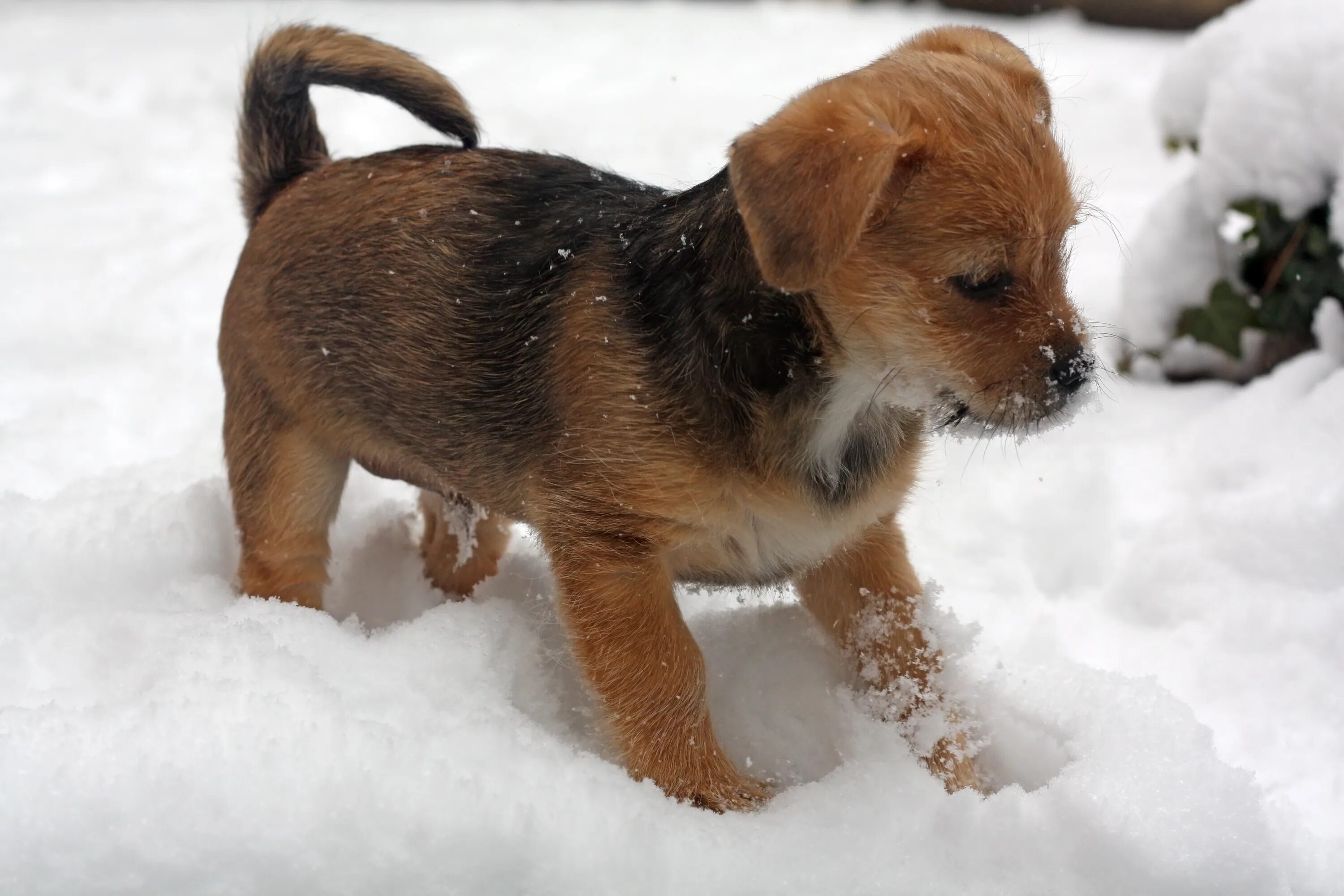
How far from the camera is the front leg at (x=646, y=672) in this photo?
8.71 feet

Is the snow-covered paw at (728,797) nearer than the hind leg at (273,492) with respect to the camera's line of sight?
Yes

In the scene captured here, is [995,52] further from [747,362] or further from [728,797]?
[728,797]

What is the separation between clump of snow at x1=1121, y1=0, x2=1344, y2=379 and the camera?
14.2 feet

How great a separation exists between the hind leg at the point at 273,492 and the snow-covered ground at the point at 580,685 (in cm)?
17

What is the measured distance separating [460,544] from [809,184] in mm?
2094

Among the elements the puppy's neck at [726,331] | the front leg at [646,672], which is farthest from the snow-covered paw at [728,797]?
the puppy's neck at [726,331]

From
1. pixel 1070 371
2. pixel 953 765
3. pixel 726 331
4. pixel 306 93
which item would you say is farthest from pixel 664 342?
pixel 306 93

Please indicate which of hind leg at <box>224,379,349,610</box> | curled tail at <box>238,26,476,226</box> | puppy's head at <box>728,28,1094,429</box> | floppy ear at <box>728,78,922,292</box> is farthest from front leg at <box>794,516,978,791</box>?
curled tail at <box>238,26,476,226</box>

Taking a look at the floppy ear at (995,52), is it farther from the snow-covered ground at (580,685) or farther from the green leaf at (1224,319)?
the green leaf at (1224,319)

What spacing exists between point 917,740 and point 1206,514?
5.00 ft

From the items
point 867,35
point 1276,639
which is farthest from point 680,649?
point 867,35

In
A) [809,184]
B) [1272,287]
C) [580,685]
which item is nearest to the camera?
[809,184]

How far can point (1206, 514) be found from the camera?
3811mm

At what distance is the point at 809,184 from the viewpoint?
2.09 meters
